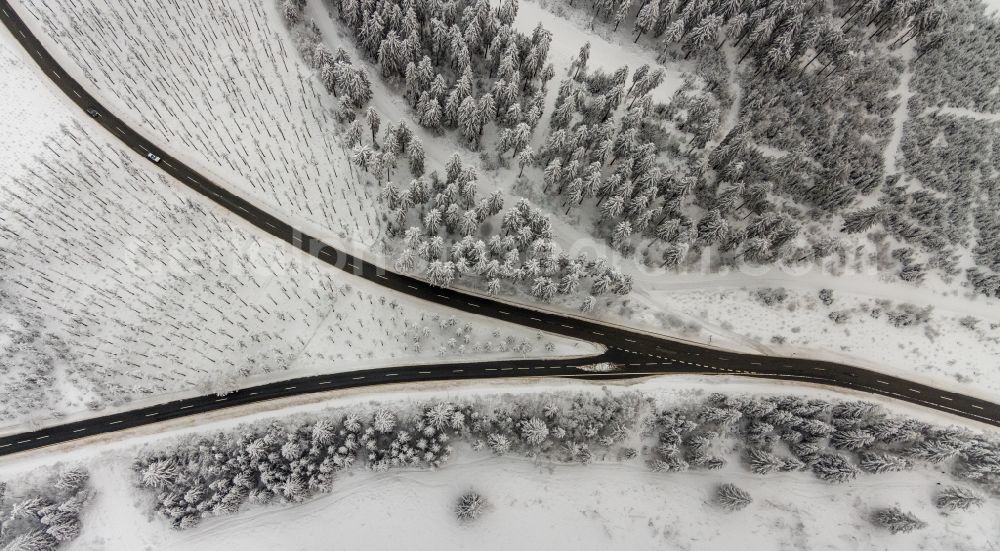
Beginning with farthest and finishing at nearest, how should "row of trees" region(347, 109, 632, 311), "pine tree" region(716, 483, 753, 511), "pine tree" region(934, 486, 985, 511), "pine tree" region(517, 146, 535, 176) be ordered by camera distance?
1. "pine tree" region(517, 146, 535, 176)
2. "row of trees" region(347, 109, 632, 311)
3. "pine tree" region(934, 486, 985, 511)
4. "pine tree" region(716, 483, 753, 511)

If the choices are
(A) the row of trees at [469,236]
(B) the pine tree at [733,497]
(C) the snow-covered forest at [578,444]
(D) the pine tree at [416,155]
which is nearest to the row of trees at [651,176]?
(A) the row of trees at [469,236]

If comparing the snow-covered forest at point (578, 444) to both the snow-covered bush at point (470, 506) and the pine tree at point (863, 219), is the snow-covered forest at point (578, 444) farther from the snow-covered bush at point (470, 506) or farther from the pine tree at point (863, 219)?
the pine tree at point (863, 219)

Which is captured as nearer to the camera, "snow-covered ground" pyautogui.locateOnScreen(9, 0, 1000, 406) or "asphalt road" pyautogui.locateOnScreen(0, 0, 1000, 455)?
"asphalt road" pyautogui.locateOnScreen(0, 0, 1000, 455)

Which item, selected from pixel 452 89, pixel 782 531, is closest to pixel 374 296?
pixel 452 89

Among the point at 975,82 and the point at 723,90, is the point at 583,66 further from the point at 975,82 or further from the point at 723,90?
the point at 975,82

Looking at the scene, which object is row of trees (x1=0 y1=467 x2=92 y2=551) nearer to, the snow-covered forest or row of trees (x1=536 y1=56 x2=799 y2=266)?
the snow-covered forest

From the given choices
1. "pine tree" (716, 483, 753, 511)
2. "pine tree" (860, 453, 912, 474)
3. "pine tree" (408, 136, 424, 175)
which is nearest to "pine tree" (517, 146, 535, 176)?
"pine tree" (408, 136, 424, 175)

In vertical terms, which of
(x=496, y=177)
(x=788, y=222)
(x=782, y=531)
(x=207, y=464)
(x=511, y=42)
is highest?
(x=511, y=42)
